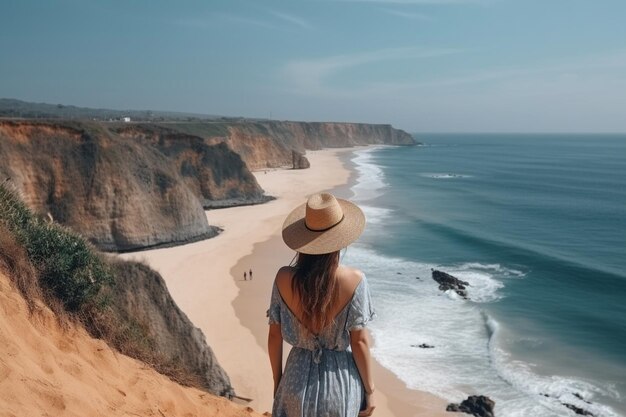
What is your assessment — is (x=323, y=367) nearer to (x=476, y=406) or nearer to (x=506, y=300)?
(x=476, y=406)

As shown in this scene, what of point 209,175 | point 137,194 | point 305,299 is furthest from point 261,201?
point 305,299

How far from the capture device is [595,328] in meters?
18.8


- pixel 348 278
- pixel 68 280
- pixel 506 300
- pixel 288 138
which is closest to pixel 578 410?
pixel 506 300

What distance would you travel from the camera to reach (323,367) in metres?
3.10

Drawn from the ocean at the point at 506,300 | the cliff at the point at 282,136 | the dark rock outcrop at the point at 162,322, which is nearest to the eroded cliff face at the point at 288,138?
the cliff at the point at 282,136

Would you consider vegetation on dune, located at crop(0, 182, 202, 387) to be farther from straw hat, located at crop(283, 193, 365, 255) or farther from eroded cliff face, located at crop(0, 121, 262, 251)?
eroded cliff face, located at crop(0, 121, 262, 251)

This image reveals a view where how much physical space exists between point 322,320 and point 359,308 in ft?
0.74

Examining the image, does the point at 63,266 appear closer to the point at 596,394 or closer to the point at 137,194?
the point at 596,394

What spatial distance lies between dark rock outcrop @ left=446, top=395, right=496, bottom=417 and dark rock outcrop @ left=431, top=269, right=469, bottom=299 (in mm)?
8877

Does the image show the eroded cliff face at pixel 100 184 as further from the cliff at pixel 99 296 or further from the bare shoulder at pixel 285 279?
the bare shoulder at pixel 285 279

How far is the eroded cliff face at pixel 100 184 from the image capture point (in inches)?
1013

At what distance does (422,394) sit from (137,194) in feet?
62.4

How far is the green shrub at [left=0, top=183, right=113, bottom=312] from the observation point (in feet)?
23.3

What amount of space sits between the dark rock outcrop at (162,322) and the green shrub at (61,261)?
86 centimetres
